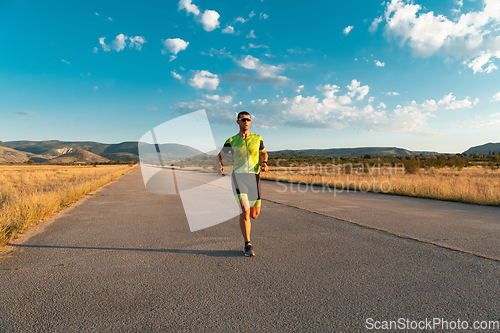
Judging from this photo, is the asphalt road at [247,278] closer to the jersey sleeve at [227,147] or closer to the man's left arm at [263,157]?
the man's left arm at [263,157]

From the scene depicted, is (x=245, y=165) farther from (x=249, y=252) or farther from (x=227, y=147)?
(x=249, y=252)

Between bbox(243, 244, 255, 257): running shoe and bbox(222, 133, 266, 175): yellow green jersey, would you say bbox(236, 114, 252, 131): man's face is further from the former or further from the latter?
bbox(243, 244, 255, 257): running shoe

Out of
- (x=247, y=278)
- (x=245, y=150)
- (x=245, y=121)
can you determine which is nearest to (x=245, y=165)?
(x=245, y=150)

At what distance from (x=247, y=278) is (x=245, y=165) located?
1.80 m

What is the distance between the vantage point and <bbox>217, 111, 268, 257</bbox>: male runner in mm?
4785

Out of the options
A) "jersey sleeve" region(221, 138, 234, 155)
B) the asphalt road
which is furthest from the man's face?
the asphalt road

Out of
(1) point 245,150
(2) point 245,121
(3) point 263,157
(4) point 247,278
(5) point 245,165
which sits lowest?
(4) point 247,278

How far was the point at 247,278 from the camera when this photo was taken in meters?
3.81

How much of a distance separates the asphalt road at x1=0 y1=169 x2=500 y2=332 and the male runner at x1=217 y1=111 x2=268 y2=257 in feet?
2.55

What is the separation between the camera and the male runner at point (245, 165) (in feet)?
15.7

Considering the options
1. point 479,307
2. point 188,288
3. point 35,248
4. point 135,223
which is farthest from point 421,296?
point 135,223

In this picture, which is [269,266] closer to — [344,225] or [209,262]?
[209,262]

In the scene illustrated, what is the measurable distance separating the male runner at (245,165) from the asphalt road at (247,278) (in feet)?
→ 2.55

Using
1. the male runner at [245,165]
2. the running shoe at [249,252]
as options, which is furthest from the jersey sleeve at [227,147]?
the running shoe at [249,252]
